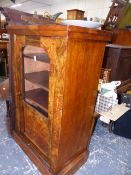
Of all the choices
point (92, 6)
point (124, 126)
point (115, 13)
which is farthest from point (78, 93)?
point (92, 6)

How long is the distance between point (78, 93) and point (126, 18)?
1527 millimetres

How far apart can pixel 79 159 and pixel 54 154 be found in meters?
0.36

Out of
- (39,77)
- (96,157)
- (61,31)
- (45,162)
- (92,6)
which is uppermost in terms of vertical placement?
(92,6)

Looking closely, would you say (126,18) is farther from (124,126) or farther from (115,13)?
(124,126)

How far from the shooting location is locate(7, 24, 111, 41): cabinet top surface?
0.79 metres

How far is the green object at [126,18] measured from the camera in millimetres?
1875

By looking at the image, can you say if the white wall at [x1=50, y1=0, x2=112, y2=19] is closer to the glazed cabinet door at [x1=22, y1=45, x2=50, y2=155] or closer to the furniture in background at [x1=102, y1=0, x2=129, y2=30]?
the furniture in background at [x1=102, y1=0, x2=129, y2=30]

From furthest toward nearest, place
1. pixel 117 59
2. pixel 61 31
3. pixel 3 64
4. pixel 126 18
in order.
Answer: pixel 3 64 < pixel 126 18 < pixel 117 59 < pixel 61 31

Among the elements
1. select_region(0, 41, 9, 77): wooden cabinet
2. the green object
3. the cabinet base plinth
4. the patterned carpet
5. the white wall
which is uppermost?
the white wall

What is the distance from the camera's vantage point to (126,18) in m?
2.01

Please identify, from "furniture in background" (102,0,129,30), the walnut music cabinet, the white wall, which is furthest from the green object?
the white wall

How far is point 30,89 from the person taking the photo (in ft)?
4.98

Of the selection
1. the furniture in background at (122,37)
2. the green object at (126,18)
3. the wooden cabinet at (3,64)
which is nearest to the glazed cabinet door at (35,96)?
the furniture in background at (122,37)

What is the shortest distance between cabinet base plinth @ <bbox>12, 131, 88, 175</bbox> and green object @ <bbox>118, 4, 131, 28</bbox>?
5.41 feet
